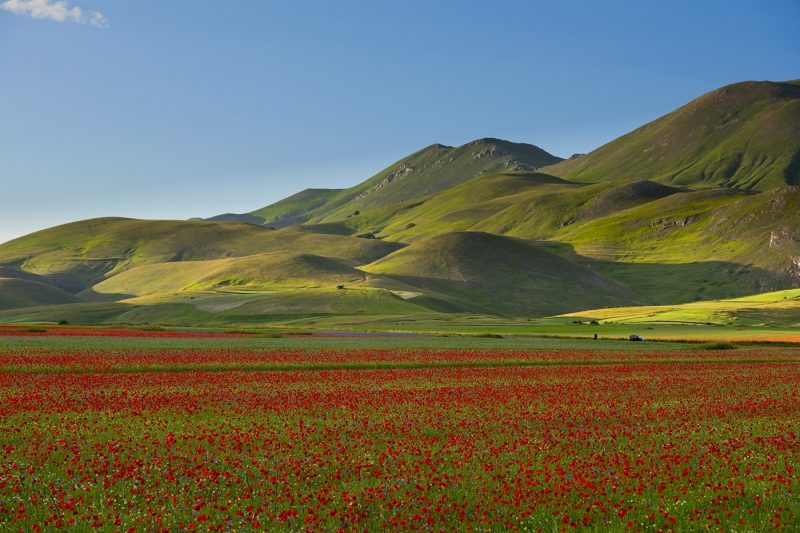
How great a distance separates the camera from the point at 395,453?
70.0 ft

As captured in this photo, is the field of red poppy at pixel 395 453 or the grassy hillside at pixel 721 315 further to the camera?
the grassy hillside at pixel 721 315

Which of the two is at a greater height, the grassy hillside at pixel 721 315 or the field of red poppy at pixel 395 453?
the field of red poppy at pixel 395 453

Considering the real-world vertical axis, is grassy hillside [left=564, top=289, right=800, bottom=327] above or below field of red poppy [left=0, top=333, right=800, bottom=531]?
below

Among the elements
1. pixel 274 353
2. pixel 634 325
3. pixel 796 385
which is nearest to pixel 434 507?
pixel 796 385

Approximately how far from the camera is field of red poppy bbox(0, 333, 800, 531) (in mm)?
15820

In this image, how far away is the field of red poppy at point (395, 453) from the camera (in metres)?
15.8

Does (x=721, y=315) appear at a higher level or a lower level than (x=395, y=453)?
lower

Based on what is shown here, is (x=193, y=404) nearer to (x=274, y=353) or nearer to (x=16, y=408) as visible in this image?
(x=16, y=408)

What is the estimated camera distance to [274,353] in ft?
200

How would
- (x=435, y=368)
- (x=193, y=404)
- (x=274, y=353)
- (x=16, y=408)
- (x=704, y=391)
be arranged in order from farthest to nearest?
(x=274, y=353)
(x=435, y=368)
(x=704, y=391)
(x=193, y=404)
(x=16, y=408)

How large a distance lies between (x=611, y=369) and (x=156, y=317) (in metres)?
136

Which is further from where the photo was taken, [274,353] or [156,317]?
[156,317]

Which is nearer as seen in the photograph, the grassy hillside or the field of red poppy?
the field of red poppy

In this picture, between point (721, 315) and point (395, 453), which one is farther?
point (721, 315)
